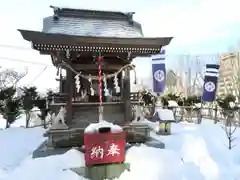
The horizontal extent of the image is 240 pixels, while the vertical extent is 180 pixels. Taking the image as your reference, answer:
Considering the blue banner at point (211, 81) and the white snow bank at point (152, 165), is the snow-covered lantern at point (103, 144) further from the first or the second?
the blue banner at point (211, 81)

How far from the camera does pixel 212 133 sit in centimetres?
1045

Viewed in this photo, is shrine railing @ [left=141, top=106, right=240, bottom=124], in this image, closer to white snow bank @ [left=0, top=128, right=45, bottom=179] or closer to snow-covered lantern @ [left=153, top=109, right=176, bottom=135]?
snow-covered lantern @ [left=153, top=109, right=176, bottom=135]

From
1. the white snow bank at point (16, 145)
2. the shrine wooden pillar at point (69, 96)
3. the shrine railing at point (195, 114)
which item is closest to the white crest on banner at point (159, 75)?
the shrine railing at point (195, 114)

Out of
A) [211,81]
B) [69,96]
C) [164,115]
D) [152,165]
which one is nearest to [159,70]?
[211,81]

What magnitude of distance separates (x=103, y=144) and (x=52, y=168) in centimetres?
137

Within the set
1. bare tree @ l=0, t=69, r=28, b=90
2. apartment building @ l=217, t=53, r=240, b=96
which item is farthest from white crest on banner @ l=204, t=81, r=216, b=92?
bare tree @ l=0, t=69, r=28, b=90

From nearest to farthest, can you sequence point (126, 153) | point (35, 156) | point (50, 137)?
point (126, 153), point (35, 156), point (50, 137)

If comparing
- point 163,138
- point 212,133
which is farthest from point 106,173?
point 212,133

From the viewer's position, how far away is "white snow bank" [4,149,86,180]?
5.52m

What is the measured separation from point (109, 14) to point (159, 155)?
6128 millimetres

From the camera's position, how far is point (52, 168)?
5.73 metres

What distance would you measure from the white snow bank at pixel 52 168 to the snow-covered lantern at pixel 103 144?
448 mm

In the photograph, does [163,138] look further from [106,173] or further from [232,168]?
[106,173]

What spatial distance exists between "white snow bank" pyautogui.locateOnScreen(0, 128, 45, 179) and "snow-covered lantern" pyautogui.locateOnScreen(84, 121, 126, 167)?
2851mm
